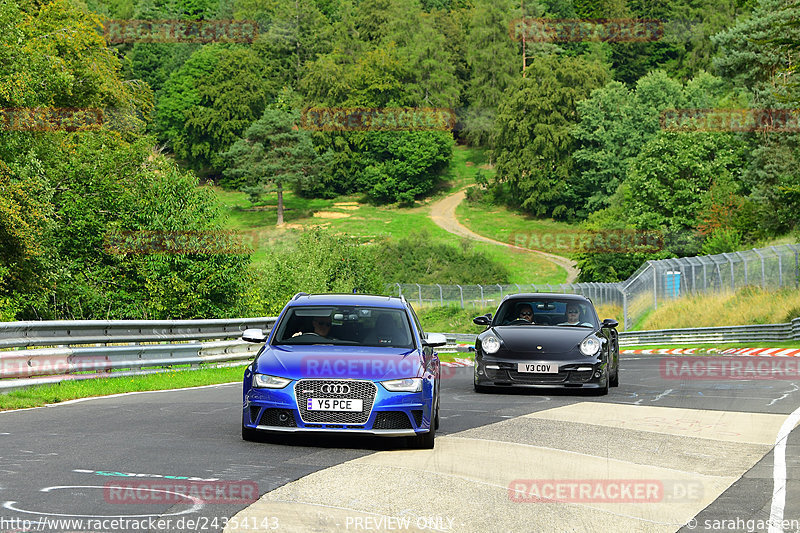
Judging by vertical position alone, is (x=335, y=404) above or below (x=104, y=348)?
above

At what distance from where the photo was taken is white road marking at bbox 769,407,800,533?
7.29 meters

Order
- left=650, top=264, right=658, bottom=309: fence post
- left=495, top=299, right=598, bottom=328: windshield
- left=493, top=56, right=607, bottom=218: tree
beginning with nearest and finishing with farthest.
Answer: left=495, top=299, right=598, bottom=328: windshield → left=650, top=264, right=658, bottom=309: fence post → left=493, top=56, right=607, bottom=218: tree

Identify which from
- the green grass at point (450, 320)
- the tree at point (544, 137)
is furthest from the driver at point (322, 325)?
the tree at point (544, 137)

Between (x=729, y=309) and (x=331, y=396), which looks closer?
(x=331, y=396)

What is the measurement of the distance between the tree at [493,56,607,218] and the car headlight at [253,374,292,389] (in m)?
107

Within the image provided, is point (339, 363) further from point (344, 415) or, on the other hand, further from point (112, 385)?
point (112, 385)

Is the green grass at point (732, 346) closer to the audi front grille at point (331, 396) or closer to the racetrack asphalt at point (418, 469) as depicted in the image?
the racetrack asphalt at point (418, 469)

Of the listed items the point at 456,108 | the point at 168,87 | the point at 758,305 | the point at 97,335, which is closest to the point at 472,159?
the point at 456,108

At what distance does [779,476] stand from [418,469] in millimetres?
3021

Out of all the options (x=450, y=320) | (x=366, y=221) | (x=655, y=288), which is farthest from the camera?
(x=366, y=221)

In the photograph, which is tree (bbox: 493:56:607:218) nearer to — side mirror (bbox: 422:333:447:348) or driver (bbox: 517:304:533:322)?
driver (bbox: 517:304:533:322)

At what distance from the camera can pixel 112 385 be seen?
16.7 meters

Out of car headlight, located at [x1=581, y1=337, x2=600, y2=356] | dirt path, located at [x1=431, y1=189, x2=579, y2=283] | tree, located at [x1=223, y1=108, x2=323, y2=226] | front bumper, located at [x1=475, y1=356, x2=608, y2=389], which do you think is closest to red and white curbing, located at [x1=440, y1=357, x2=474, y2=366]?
front bumper, located at [x1=475, y1=356, x2=608, y2=389]

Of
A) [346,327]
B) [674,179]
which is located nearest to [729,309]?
[674,179]
